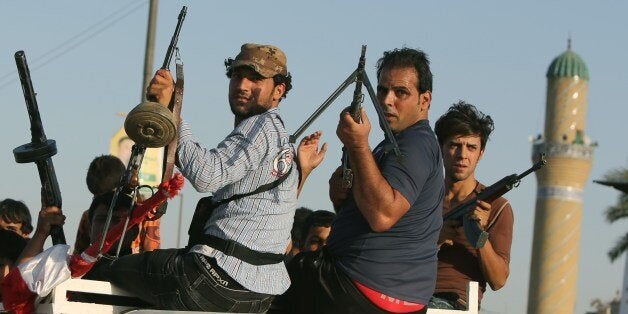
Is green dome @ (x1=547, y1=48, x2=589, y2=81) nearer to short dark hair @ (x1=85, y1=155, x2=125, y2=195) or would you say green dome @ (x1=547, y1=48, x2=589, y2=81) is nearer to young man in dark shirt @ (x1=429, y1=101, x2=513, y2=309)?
short dark hair @ (x1=85, y1=155, x2=125, y2=195)

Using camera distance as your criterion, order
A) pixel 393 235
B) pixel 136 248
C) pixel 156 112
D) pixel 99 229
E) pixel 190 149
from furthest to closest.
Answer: pixel 136 248
pixel 99 229
pixel 393 235
pixel 190 149
pixel 156 112

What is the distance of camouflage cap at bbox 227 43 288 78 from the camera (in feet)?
16.9

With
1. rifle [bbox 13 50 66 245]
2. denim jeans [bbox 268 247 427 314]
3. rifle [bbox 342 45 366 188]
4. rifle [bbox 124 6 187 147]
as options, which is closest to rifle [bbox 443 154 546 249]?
denim jeans [bbox 268 247 427 314]

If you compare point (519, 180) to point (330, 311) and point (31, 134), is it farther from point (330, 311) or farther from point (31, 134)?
point (31, 134)

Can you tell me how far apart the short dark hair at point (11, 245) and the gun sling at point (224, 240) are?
194cm

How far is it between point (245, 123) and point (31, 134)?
90 centimetres

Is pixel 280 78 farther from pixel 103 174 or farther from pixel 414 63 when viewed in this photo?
pixel 103 174

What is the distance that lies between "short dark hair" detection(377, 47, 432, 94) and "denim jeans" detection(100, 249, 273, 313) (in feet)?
3.57

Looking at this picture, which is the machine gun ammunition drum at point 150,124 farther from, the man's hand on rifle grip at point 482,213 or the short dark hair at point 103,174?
the short dark hair at point 103,174

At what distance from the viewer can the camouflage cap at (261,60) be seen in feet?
16.9

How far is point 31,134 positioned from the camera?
525 cm

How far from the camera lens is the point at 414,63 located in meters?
5.29

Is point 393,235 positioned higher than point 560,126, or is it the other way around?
point 560,126

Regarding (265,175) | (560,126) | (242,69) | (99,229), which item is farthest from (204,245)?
(560,126)
